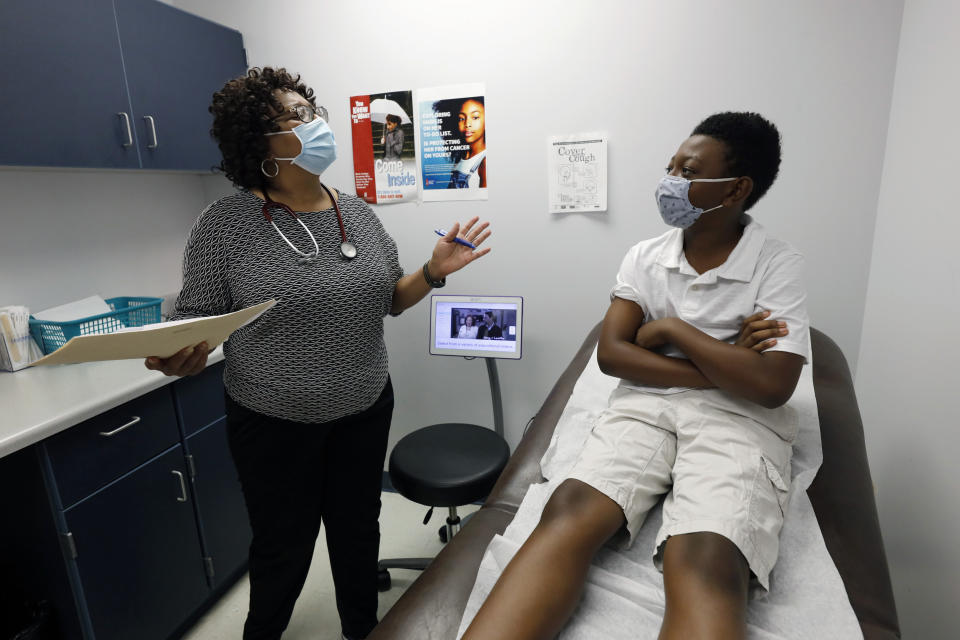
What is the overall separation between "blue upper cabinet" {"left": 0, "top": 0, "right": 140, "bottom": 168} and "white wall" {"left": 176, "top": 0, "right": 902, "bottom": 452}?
72 centimetres

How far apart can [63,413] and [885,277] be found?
7.75ft

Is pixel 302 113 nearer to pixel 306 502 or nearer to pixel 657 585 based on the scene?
pixel 306 502

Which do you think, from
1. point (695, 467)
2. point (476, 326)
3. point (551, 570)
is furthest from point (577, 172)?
point (551, 570)

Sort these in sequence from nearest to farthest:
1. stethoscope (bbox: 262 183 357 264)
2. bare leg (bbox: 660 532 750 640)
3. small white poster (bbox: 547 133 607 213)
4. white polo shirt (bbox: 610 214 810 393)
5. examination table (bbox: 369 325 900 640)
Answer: bare leg (bbox: 660 532 750 640)
examination table (bbox: 369 325 900 640)
white polo shirt (bbox: 610 214 810 393)
stethoscope (bbox: 262 183 357 264)
small white poster (bbox: 547 133 607 213)

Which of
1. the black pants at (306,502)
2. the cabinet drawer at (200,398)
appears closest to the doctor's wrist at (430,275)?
the black pants at (306,502)

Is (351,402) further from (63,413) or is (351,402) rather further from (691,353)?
(691,353)

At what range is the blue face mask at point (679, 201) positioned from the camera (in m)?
1.22

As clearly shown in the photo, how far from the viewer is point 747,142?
1.22 metres

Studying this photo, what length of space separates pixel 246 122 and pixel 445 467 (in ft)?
3.75

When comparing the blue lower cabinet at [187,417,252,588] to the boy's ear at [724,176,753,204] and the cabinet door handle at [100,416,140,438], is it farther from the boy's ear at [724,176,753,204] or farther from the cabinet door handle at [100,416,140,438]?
the boy's ear at [724,176,753,204]

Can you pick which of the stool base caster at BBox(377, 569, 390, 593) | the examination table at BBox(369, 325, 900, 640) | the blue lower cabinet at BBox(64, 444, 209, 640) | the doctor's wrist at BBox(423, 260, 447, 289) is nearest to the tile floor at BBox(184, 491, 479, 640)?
the stool base caster at BBox(377, 569, 390, 593)

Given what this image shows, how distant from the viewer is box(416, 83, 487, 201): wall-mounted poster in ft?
6.84

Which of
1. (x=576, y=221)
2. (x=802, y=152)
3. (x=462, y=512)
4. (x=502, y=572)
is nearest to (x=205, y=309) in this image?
(x=502, y=572)

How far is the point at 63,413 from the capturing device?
130 centimetres
